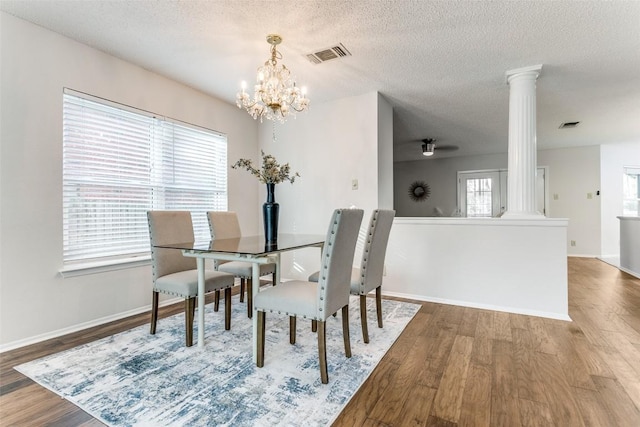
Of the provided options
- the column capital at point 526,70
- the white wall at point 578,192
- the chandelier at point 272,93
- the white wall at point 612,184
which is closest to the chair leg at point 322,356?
the chandelier at point 272,93

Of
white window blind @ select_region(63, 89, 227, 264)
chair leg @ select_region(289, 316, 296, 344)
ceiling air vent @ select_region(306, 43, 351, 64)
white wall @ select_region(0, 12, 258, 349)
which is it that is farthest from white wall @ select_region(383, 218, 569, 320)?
white wall @ select_region(0, 12, 258, 349)

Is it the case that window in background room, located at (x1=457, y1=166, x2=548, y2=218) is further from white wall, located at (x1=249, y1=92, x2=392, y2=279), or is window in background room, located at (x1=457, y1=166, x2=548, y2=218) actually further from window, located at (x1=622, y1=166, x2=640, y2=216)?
white wall, located at (x1=249, y1=92, x2=392, y2=279)

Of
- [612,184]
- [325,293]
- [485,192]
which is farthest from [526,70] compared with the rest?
[612,184]

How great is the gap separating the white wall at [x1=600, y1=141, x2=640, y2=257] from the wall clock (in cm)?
346

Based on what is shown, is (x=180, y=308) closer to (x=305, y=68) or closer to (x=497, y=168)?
(x=305, y=68)

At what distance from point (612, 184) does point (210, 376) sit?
27.6 feet

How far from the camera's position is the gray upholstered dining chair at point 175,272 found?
7.59 ft

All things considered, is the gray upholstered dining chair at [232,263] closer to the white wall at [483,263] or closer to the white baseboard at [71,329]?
the white baseboard at [71,329]

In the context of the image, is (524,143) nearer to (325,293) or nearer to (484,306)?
(484,306)

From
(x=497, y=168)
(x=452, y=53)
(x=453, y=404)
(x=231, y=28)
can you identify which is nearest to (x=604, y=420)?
(x=453, y=404)

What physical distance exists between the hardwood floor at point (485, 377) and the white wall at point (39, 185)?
0.71 feet

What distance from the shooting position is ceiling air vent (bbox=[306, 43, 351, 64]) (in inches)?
107

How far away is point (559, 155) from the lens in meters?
6.83

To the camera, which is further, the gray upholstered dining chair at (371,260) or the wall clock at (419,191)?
the wall clock at (419,191)
